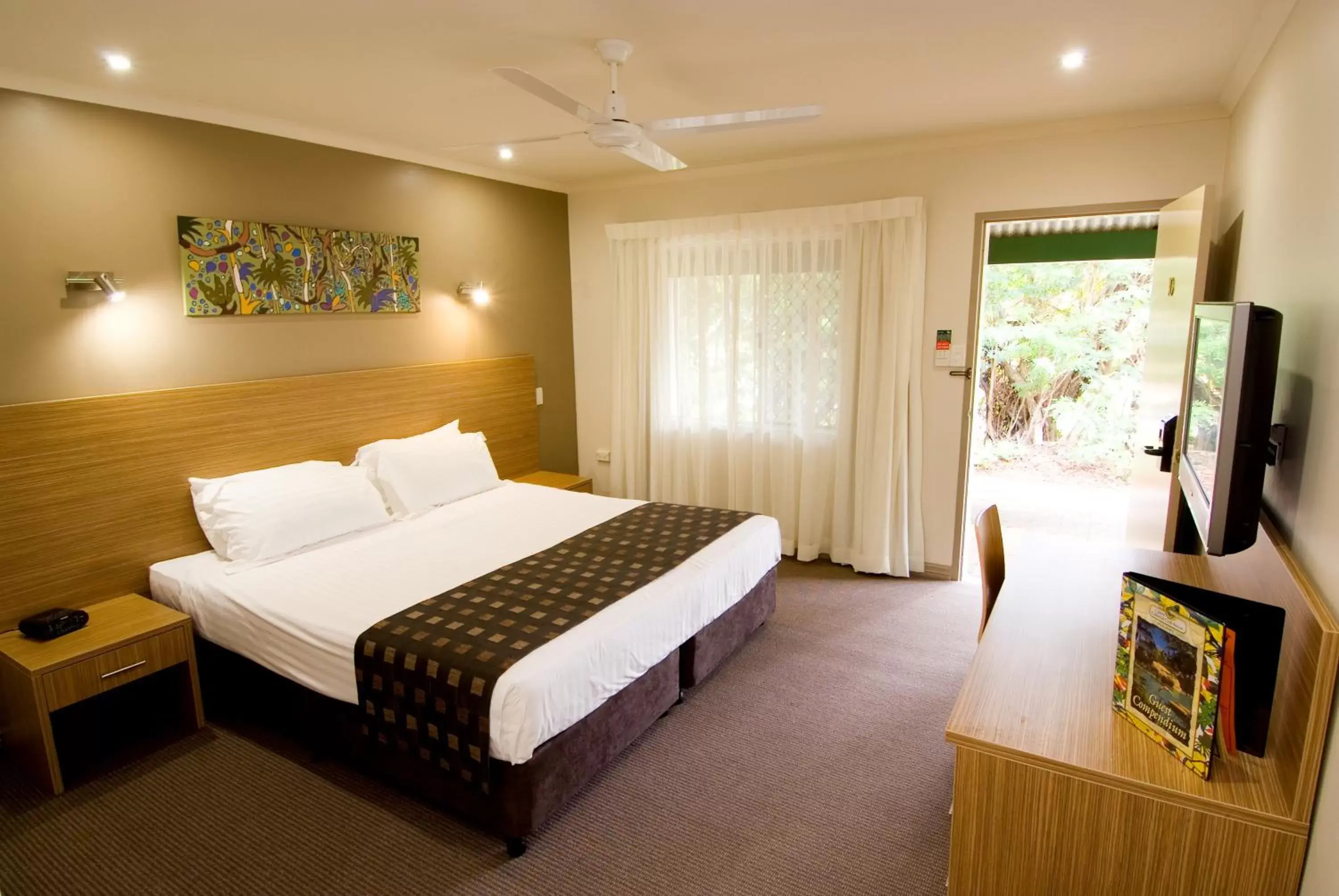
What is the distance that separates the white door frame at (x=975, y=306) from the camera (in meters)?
3.51

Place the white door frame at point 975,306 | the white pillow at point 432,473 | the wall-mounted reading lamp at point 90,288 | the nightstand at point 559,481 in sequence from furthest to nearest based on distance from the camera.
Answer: the nightstand at point 559,481 < the white pillow at point 432,473 < the white door frame at point 975,306 < the wall-mounted reading lamp at point 90,288

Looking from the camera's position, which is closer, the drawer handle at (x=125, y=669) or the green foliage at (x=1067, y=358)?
the drawer handle at (x=125, y=669)

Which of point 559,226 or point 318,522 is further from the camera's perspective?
point 559,226

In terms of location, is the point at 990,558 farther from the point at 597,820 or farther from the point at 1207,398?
→ the point at 597,820

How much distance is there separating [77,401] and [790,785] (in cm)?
297

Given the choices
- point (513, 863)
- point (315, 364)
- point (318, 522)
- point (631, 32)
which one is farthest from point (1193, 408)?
point (315, 364)

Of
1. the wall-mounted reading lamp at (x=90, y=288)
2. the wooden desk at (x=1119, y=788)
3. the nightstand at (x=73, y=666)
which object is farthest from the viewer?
the wall-mounted reading lamp at (x=90, y=288)

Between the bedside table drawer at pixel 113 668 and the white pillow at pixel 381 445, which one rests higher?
the white pillow at pixel 381 445

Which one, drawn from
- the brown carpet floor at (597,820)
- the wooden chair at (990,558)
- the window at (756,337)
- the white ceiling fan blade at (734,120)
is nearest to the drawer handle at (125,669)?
the brown carpet floor at (597,820)

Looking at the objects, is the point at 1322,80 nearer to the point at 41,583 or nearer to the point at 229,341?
the point at 229,341

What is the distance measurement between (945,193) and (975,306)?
0.63m

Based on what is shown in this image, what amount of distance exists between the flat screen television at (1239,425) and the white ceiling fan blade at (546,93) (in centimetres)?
190

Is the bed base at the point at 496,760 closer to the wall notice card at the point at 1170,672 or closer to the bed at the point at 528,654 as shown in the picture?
the bed at the point at 528,654

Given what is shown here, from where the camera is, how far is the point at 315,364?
141 inches
